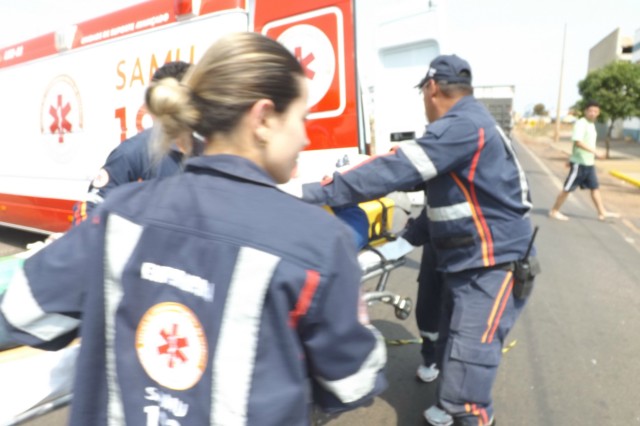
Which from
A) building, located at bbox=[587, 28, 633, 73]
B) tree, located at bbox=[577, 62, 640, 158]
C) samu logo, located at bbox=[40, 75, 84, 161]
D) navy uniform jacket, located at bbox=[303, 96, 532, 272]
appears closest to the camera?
navy uniform jacket, located at bbox=[303, 96, 532, 272]

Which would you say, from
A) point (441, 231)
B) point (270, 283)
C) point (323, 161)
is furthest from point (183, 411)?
point (323, 161)

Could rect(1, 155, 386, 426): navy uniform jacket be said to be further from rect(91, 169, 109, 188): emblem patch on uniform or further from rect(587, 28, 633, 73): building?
rect(587, 28, 633, 73): building

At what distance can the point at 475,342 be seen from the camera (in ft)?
7.50

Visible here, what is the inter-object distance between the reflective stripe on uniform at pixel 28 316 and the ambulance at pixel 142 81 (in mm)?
1910

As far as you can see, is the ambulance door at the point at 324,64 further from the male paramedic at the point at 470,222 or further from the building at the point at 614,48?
the building at the point at 614,48


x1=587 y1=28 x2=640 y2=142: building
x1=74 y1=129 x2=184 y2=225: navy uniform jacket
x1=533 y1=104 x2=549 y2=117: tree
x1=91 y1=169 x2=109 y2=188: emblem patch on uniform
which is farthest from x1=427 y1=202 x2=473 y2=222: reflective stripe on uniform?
x1=533 y1=104 x2=549 y2=117: tree

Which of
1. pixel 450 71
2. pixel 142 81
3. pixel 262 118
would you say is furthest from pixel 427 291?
pixel 142 81

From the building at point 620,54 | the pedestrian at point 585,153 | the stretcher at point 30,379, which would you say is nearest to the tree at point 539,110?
the building at point 620,54

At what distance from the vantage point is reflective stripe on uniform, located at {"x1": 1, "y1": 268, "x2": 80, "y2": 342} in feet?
3.57

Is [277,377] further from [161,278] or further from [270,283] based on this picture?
[161,278]

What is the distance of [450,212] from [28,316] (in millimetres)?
1734

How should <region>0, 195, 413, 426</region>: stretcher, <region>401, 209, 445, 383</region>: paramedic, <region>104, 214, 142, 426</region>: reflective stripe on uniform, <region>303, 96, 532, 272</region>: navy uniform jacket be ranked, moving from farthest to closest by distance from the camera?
<region>401, 209, 445, 383</region>: paramedic
<region>303, 96, 532, 272</region>: navy uniform jacket
<region>0, 195, 413, 426</region>: stretcher
<region>104, 214, 142, 426</region>: reflective stripe on uniform

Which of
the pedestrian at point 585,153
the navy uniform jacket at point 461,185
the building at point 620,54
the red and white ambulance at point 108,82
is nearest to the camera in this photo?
the navy uniform jacket at point 461,185

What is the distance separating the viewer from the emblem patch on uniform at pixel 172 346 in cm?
97
